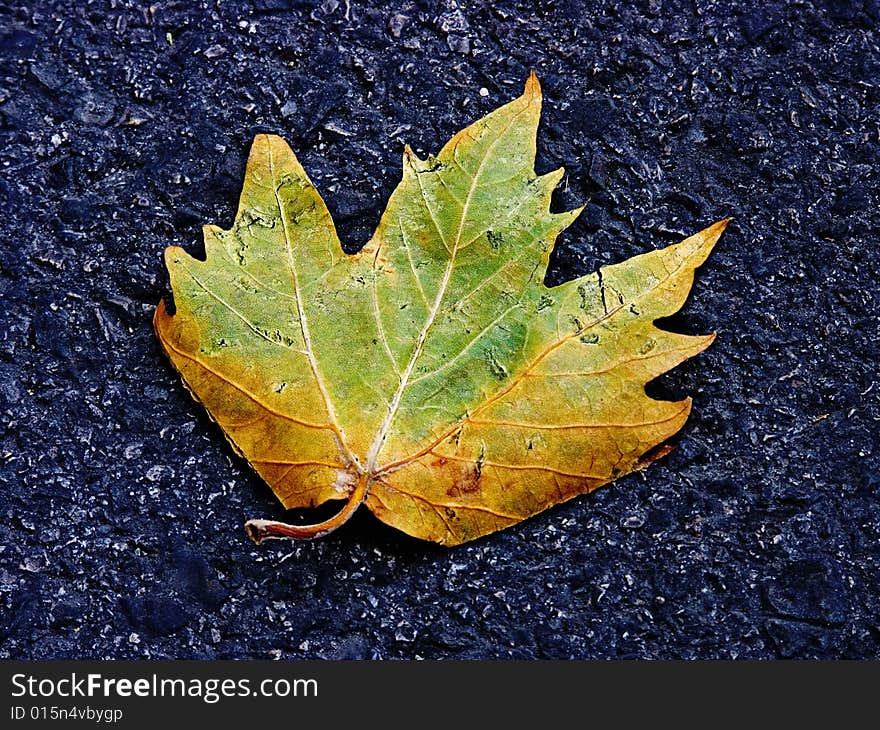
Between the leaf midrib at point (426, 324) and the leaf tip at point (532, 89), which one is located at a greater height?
the leaf tip at point (532, 89)

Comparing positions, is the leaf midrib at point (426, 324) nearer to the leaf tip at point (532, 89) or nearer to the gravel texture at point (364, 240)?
the leaf tip at point (532, 89)

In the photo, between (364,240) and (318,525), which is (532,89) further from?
(318,525)

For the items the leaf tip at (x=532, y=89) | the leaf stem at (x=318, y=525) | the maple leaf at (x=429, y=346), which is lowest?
the leaf stem at (x=318, y=525)

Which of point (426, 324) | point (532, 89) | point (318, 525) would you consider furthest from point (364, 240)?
point (318, 525)

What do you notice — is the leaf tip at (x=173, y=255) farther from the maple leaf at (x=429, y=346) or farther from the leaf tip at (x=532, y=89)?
the leaf tip at (x=532, y=89)

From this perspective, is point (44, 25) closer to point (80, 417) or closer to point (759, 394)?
point (80, 417)

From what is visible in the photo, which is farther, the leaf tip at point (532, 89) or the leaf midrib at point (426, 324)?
the leaf tip at point (532, 89)

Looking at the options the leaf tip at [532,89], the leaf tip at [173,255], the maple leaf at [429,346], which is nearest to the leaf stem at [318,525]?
the maple leaf at [429,346]
